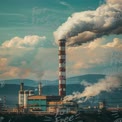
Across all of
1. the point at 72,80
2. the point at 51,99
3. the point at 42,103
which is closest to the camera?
the point at 42,103

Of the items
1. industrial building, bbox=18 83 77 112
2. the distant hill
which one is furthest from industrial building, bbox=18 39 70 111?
the distant hill

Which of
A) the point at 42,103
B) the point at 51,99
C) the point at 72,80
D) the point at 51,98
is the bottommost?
the point at 42,103

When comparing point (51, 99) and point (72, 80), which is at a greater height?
point (72, 80)

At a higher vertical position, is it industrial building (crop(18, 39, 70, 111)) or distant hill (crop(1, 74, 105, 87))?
distant hill (crop(1, 74, 105, 87))

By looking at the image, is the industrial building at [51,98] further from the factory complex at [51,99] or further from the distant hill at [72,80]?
the distant hill at [72,80]

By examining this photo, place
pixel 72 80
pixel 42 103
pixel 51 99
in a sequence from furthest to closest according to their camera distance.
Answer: pixel 72 80, pixel 51 99, pixel 42 103

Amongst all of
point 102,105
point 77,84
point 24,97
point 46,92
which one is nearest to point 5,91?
point 46,92

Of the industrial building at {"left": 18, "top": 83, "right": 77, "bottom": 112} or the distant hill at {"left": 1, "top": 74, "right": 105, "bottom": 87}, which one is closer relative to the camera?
the industrial building at {"left": 18, "top": 83, "right": 77, "bottom": 112}

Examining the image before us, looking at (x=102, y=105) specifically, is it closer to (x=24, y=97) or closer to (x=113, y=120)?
(x=113, y=120)

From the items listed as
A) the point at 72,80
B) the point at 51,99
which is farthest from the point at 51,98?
the point at 72,80

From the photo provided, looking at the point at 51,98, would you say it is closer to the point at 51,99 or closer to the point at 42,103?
the point at 51,99

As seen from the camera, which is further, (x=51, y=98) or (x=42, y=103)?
(x=51, y=98)

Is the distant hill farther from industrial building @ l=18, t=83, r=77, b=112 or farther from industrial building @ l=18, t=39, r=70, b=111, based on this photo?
industrial building @ l=18, t=39, r=70, b=111

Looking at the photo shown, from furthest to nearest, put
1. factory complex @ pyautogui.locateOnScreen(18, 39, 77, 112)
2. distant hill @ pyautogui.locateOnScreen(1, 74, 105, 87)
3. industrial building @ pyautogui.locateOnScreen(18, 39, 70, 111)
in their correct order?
distant hill @ pyautogui.locateOnScreen(1, 74, 105, 87) < industrial building @ pyautogui.locateOnScreen(18, 39, 70, 111) < factory complex @ pyautogui.locateOnScreen(18, 39, 77, 112)
